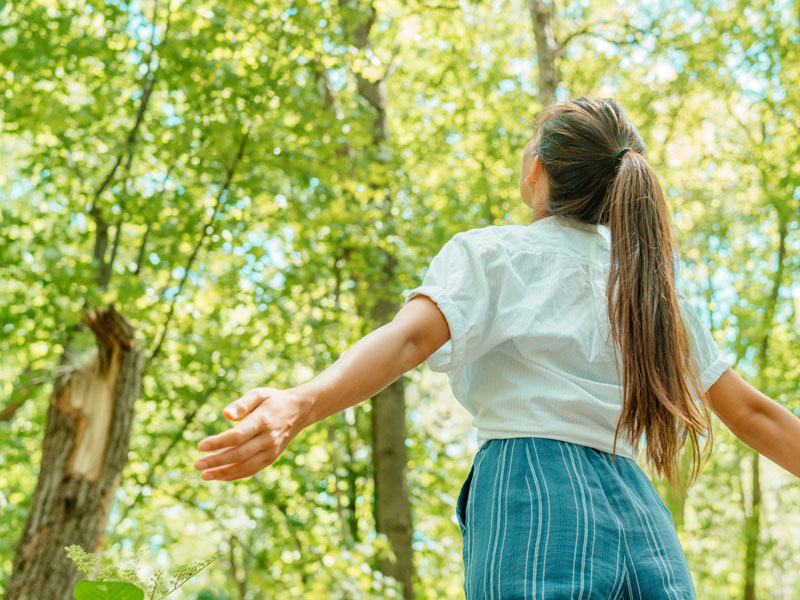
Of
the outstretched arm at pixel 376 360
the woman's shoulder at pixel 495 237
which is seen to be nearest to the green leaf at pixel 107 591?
the outstretched arm at pixel 376 360

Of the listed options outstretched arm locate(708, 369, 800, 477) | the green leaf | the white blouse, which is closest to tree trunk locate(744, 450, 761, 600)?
outstretched arm locate(708, 369, 800, 477)

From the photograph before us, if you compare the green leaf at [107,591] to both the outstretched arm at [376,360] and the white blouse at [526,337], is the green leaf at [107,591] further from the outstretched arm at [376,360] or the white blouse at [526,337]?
the white blouse at [526,337]

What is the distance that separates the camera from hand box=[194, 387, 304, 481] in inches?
37.2

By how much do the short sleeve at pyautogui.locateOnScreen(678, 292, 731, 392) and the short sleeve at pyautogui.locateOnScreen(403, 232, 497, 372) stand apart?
0.50 meters

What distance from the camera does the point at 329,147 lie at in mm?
4992

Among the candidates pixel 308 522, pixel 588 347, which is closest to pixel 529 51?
pixel 308 522

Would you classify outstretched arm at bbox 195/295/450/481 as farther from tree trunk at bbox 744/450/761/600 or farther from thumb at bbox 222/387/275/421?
tree trunk at bbox 744/450/761/600

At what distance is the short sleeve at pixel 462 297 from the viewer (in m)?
1.28

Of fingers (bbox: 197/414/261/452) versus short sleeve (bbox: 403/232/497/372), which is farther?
short sleeve (bbox: 403/232/497/372)

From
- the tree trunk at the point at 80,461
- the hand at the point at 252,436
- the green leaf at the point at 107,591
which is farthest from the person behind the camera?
the tree trunk at the point at 80,461

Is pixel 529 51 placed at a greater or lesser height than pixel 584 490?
greater

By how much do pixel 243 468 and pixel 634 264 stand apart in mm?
853

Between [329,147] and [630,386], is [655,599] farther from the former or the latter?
[329,147]

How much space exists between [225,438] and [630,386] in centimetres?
74
